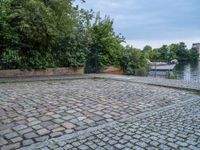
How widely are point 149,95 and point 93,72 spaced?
901cm

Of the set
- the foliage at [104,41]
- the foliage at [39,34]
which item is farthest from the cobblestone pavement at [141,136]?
the foliage at [104,41]

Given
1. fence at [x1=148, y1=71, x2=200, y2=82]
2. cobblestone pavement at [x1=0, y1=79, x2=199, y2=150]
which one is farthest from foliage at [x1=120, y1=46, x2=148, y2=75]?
cobblestone pavement at [x1=0, y1=79, x2=199, y2=150]

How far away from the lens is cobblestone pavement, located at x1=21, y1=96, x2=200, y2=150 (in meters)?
3.89

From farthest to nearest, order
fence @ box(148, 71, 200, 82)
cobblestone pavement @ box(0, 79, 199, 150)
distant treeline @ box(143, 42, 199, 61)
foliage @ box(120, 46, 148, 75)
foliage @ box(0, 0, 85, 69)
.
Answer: distant treeline @ box(143, 42, 199, 61)
foliage @ box(120, 46, 148, 75)
fence @ box(148, 71, 200, 82)
foliage @ box(0, 0, 85, 69)
cobblestone pavement @ box(0, 79, 199, 150)

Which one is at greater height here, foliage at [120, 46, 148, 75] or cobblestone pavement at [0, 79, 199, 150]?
foliage at [120, 46, 148, 75]

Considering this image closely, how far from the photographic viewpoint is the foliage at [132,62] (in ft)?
63.3

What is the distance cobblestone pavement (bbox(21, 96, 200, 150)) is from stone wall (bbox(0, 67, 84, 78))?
9121 mm

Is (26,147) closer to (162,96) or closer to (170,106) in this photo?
(170,106)

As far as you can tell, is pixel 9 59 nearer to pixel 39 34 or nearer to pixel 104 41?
pixel 39 34

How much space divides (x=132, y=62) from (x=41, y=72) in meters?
8.36

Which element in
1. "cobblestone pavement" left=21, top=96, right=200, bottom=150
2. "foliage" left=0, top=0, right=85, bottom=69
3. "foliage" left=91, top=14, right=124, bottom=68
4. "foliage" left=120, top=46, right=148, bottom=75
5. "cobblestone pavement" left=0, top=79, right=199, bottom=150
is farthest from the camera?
"foliage" left=120, top=46, right=148, bottom=75

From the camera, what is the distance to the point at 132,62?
1953cm

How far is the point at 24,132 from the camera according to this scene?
4.39 m

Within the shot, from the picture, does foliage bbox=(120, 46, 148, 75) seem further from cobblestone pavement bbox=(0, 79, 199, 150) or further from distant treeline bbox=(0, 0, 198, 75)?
cobblestone pavement bbox=(0, 79, 199, 150)
